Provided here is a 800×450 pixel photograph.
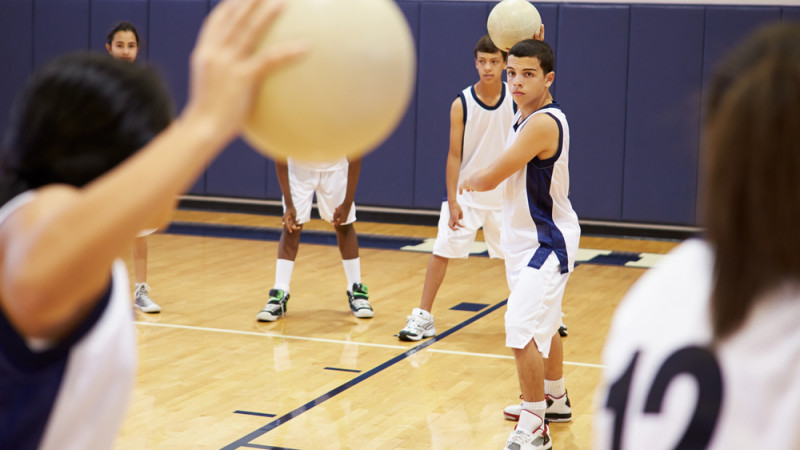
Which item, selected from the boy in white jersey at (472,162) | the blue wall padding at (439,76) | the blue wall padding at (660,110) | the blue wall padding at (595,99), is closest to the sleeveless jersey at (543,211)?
the boy in white jersey at (472,162)

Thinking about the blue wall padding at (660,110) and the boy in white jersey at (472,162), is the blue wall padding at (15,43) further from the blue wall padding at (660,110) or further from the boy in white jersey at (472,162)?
the boy in white jersey at (472,162)

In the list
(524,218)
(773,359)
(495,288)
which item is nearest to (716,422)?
(773,359)

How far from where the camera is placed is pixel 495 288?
7062 mm

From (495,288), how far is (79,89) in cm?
606

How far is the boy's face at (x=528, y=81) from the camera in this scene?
393 centimetres

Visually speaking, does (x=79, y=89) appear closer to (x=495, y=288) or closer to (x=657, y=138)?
(x=495, y=288)

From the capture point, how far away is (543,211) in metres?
3.93

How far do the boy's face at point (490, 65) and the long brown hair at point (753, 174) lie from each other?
4.40m

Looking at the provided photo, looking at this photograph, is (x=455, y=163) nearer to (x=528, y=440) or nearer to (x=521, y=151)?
(x=521, y=151)

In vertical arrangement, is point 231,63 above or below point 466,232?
above

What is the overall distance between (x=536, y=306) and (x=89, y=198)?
3007 millimetres

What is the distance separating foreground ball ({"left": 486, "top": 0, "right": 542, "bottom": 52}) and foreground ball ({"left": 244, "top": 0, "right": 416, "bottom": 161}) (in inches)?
151

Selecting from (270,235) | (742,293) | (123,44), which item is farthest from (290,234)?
(742,293)

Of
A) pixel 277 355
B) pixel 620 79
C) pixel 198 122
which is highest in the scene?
pixel 620 79
